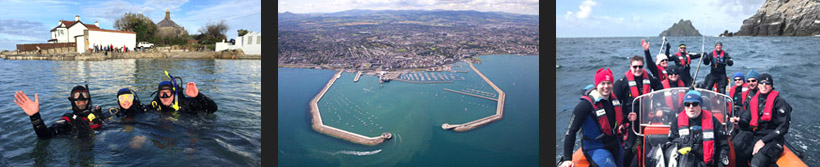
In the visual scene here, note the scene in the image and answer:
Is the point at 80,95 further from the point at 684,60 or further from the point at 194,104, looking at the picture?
the point at 684,60

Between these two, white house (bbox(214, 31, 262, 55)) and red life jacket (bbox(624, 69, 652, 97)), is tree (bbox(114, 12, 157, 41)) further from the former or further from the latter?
red life jacket (bbox(624, 69, 652, 97))

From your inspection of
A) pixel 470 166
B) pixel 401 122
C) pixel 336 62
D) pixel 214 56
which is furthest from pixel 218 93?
pixel 214 56

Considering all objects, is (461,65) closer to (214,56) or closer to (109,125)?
(109,125)

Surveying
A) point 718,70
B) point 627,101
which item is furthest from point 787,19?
point 627,101

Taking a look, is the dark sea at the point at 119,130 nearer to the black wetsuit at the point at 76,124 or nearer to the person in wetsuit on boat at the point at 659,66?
the black wetsuit at the point at 76,124

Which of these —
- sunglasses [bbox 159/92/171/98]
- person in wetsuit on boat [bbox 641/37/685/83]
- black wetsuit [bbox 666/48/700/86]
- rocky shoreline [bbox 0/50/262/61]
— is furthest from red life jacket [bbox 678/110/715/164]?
sunglasses [bbox 159/92/171/98]

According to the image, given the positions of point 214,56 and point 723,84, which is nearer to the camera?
point 723,84
